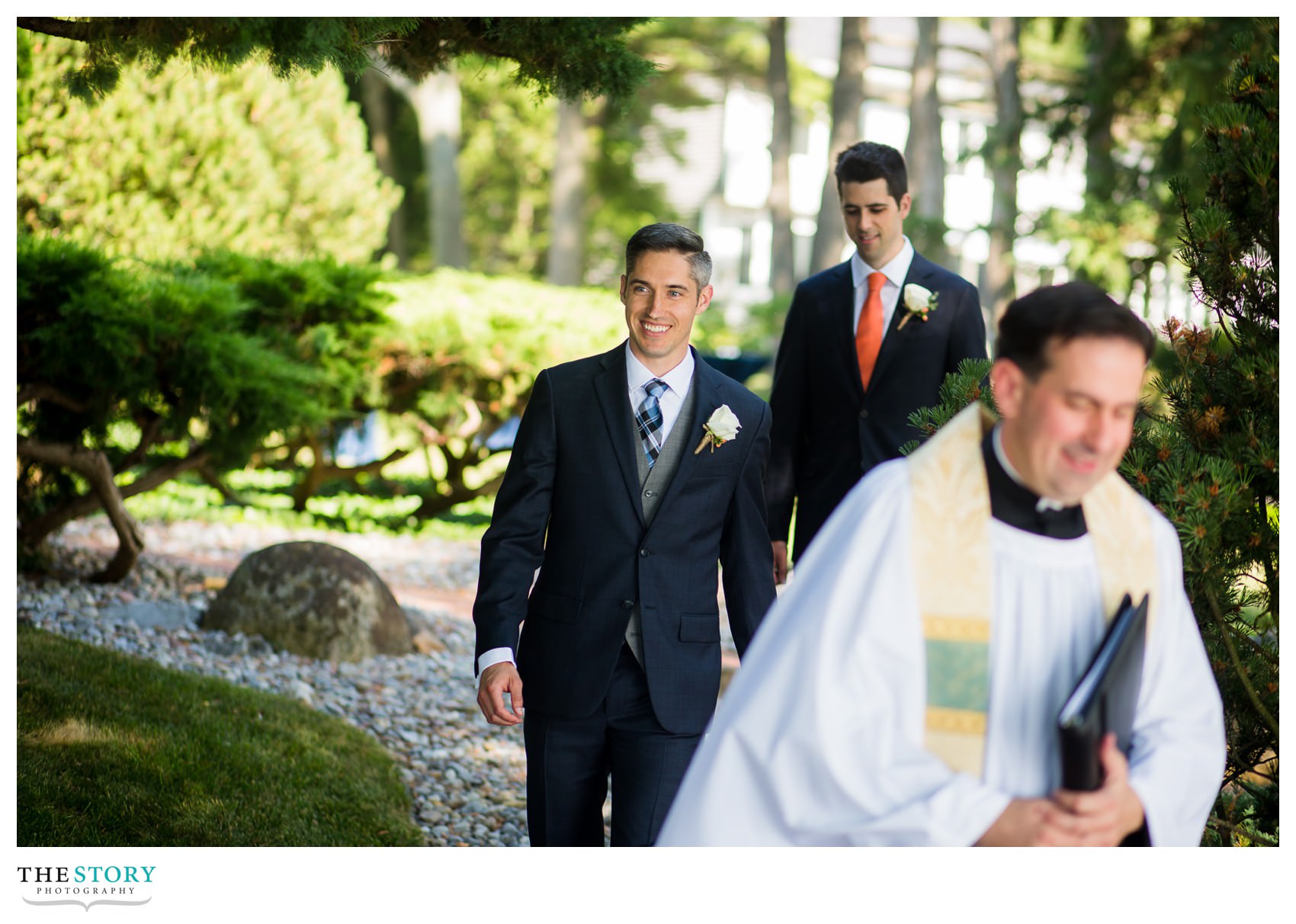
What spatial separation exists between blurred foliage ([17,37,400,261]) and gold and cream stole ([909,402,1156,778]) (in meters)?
8.05

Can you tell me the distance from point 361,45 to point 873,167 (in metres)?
1.67

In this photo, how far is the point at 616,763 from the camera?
3342 millimetres

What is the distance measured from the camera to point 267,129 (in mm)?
14109

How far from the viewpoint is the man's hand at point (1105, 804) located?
1.97m

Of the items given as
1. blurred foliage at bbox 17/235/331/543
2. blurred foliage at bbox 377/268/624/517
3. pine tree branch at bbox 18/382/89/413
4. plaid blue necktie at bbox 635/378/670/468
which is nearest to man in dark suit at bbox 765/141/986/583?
plaid blue necktie at bbox 635/378/670/468

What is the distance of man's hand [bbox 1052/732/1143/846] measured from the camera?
197 cm

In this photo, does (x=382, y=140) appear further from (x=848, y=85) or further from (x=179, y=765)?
(x=179, y=765)

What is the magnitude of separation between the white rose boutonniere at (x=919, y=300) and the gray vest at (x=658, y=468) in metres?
1.19

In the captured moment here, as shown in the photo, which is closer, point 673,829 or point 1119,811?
point 1119,811
